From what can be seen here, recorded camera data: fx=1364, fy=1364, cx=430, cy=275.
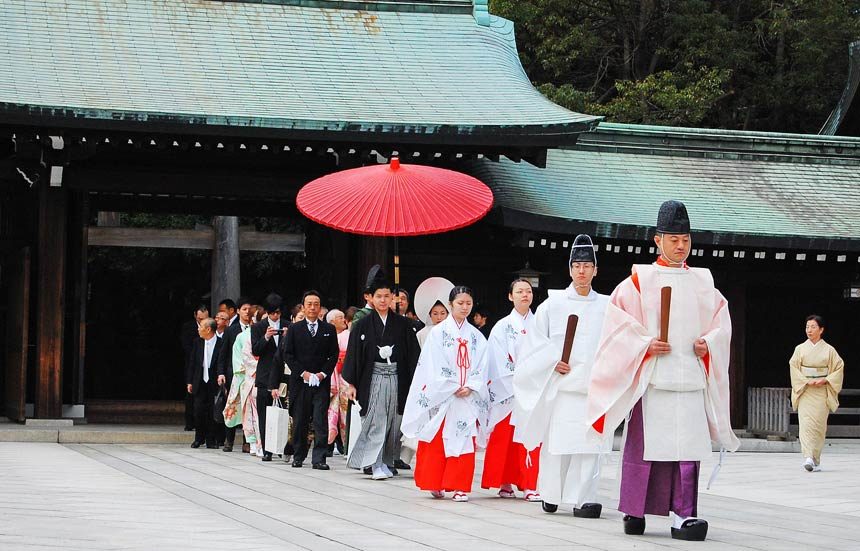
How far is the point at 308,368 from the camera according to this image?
12711 mm

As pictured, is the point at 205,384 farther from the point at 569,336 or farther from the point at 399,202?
the point at 569,336

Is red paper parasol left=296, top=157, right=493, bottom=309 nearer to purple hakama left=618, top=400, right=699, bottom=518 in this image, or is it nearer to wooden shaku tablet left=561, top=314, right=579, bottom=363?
wooden shaku tablet left=561, top=314, right=579, bottom=363

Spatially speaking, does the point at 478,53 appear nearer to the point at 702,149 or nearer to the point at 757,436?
the point at 702,149

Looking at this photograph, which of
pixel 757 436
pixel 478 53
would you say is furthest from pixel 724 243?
pixel 478 53

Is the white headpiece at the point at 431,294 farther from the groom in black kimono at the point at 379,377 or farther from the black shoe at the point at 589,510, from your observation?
the black shoe at the point at 589,510

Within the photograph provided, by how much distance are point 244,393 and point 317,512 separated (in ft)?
19.2

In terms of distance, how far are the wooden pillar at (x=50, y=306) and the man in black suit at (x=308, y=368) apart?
398 cm

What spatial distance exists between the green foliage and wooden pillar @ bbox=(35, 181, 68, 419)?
51.7 ft

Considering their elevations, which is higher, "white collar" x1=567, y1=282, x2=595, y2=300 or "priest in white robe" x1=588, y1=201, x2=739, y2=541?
"white collar" x1=567, y1=282, x2=595, y2=300

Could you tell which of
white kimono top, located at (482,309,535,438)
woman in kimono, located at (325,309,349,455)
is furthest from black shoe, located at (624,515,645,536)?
woman in kimono, located at (325,309,349,455)

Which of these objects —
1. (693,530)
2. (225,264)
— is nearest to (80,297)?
(225,264)

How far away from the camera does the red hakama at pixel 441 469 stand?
32.9ft

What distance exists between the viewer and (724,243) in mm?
17516

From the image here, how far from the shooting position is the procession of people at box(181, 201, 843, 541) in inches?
317
